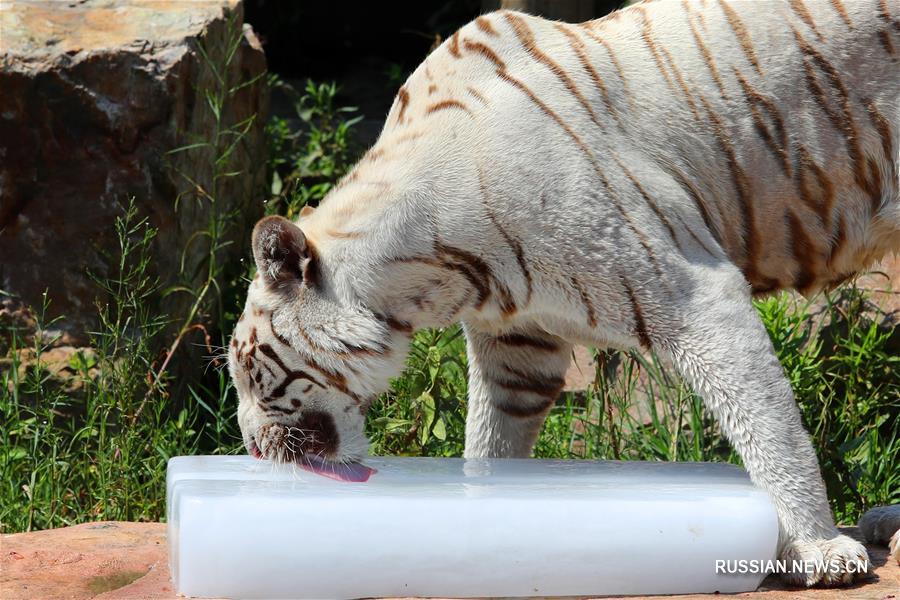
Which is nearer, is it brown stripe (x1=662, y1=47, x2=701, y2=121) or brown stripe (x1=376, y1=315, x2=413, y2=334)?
brown stripe (x1=376, y1=315, x2=413, y2=334)

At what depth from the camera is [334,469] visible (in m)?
3.19

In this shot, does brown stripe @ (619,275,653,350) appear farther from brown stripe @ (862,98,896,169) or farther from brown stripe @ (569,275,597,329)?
brown stripe @ (862,98,896,169)

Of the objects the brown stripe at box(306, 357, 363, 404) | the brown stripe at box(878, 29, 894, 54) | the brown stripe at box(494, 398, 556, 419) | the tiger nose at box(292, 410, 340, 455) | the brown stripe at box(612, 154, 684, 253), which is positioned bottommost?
the brown stripe at box(494, 398, 556, 419)

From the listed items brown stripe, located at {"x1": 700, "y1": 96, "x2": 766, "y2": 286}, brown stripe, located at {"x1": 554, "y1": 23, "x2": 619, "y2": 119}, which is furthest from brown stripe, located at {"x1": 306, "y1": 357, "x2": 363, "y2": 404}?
brown stripe, located at {"x1": 700, "y1": 96, "x2": 766, "y2": 286}

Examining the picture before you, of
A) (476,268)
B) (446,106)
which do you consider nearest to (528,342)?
(476,268)

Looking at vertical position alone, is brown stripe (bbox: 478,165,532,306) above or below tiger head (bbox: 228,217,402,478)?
above

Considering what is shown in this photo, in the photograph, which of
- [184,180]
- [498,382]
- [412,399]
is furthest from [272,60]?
[498,382]

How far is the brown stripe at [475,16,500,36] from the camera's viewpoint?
3324mm

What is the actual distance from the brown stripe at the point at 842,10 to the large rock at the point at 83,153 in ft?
7.68

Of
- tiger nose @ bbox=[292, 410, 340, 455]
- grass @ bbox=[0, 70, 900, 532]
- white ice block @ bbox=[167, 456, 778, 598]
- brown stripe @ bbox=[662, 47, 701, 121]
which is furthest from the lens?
grass @ bbox=[0, 70, 900, 532]

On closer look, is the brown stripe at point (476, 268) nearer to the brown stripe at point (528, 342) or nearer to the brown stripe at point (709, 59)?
the brown stripe at point (528, 342)

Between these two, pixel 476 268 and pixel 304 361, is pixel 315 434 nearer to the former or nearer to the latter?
pixel 304 361

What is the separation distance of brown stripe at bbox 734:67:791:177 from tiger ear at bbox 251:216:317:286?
127 centimetres

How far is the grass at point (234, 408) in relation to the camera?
4.09 meters
